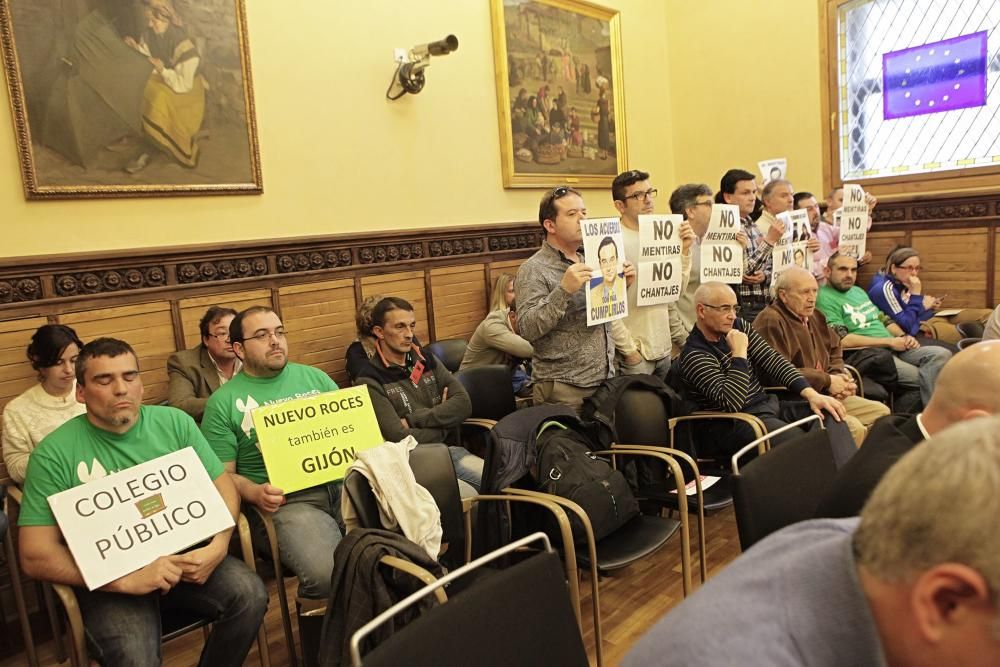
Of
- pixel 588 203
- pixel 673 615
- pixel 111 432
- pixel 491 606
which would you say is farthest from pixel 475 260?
pixel 673 615

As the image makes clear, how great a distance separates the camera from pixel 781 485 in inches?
81.9

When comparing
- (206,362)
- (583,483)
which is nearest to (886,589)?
(583,483)

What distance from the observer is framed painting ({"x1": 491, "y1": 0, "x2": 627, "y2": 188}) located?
5.81 metres

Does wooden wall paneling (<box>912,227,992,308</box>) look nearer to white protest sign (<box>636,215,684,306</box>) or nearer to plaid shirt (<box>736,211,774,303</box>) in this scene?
plaid shirt (<box>736,211,774,303</box>)

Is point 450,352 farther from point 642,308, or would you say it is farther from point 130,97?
point 130,97

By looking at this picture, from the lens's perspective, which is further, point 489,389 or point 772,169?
point 772,169

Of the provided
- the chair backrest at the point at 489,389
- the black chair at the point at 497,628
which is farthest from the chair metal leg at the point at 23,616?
the black chair at the point at 497,628

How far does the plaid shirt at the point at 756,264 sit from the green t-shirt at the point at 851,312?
0.65 m

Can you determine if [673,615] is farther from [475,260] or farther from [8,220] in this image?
[475,260]

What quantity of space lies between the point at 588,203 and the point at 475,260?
5.38ft

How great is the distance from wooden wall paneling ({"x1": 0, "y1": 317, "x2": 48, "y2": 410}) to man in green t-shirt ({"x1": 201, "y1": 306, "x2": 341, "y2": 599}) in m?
1.17

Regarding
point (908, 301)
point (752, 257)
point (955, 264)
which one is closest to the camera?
point (752, 257)

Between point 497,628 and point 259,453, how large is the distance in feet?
6.37

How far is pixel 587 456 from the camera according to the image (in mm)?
2865
